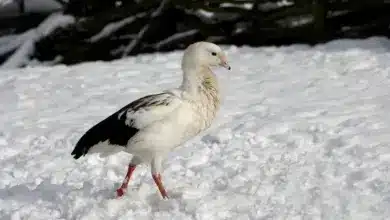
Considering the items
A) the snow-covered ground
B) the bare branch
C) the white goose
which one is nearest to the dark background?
the bare branch

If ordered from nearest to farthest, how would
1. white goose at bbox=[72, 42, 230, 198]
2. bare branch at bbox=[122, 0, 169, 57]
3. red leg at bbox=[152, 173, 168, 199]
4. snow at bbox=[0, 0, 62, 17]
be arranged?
white goose at bbox=[72, 42, 230, 198] < red leg at bbox=[152, 173, 168, 199] < bare branch at bbox=[122, 0, 169, 57] < snow at bbox=[0, 0, 62, 17]

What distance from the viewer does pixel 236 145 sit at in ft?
24.2

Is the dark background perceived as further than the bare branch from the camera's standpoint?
No

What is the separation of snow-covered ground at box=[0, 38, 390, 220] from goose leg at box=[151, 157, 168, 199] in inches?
4.1

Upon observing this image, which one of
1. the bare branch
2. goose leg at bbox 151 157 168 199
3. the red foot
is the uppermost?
goose leg at bbox 151 157 168 199

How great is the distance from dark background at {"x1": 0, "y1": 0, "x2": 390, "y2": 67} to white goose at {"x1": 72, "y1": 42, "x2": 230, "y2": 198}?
5765 millimetres

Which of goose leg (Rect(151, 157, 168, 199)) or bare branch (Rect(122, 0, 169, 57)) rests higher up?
goose leg (Rect(151, 157, 168, 199))

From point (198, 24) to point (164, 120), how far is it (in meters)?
6.53

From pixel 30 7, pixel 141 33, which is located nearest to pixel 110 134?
pixel 141 33

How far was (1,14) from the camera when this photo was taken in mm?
14367

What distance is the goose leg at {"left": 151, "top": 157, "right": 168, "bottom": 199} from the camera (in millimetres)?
6195

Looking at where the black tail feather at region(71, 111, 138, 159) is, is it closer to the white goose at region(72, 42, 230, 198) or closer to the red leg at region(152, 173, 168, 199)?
the white goose at region(72, 42, 230, 198)

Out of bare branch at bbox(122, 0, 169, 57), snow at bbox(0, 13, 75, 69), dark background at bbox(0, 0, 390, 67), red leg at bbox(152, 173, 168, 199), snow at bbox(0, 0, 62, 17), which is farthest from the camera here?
snow at bbox(0, 0, 62, 17)

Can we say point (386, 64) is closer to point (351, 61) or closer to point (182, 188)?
point (351, 61)
